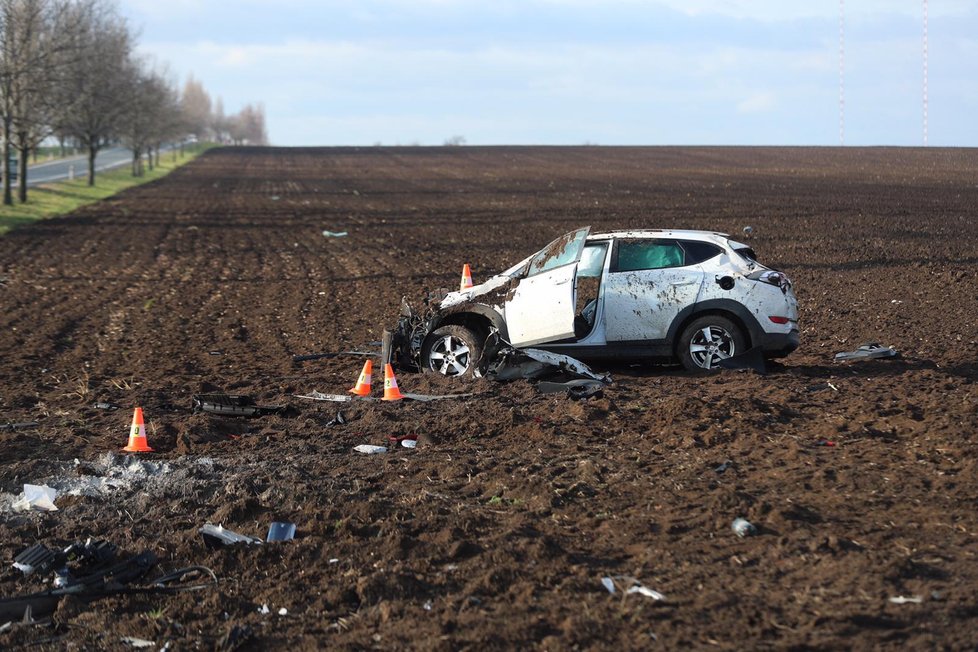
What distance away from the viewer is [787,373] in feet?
38.3

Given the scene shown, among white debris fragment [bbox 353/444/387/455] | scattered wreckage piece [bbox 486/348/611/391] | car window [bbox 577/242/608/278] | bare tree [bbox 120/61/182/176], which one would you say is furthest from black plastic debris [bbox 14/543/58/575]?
bare tree [bbox 120/61/182/176]

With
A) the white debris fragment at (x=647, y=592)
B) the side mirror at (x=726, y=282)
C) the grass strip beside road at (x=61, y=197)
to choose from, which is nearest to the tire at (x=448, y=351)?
the side mirror at (x=726, y=282)

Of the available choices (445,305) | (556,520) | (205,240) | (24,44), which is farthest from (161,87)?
(556,520)

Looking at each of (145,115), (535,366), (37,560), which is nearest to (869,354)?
(535,366)

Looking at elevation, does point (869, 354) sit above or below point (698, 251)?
below

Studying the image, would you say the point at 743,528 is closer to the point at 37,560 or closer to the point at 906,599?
the point at 906,599

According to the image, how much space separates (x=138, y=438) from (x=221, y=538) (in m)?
2.68

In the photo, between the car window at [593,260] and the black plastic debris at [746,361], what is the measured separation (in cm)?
163

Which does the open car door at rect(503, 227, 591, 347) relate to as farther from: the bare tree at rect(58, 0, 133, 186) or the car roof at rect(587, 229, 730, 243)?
the bare tree at rect(58, 0, 133, 186)

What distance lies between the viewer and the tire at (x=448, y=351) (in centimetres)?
1166

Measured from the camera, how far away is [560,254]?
38.0 feet

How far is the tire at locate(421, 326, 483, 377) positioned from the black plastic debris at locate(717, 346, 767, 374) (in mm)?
2613

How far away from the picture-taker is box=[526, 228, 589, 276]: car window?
1137 centimetres

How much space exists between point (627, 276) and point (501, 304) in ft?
4.49
